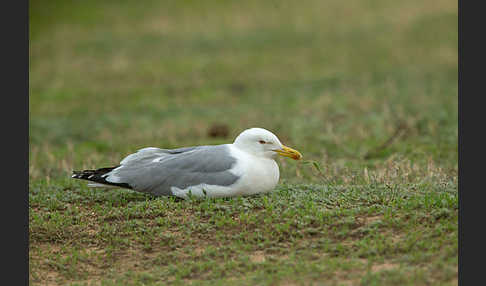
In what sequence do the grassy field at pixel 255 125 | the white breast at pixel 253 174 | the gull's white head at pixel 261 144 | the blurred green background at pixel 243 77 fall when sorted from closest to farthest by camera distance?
the grassy field at pixel 255 125 < the white breast at pixel 253 174 < the gull's white head at pixel 261 144 < the blurred green background at pixel 243 77

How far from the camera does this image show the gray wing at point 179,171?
8148 millimetres

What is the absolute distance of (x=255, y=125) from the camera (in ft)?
54.9

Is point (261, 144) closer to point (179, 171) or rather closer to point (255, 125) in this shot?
point (179, 171)

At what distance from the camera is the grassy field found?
6.89 m

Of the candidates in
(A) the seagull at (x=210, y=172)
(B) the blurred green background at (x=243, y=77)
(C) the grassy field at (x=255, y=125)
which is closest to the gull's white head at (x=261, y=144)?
(A) the seagull at (x=210, y=172)

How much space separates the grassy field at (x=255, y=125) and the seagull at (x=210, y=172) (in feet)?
0.80

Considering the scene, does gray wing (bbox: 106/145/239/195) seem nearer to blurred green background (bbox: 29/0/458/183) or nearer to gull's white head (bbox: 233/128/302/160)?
gull's white head (bbox: 233/128/302/160)

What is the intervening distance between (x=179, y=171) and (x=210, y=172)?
0.45m

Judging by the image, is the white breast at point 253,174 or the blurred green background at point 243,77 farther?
the blurred green background at point 243,77

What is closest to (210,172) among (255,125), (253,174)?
(253,174)

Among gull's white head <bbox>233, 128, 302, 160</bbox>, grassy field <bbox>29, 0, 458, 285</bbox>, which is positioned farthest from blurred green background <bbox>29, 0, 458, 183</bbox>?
gull's white head <bbox>233, 128, 302, 160</bbox>

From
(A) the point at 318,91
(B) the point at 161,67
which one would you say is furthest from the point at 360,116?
(B) the point at 161,67

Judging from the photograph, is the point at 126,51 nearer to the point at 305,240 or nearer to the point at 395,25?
the point at 395,25

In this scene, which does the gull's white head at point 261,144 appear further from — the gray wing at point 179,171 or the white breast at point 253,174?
the gray wing at point 179,171
